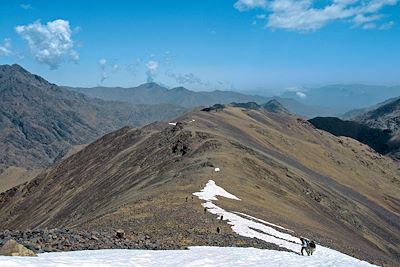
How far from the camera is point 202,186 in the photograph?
194 ft

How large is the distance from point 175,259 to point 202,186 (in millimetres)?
35954

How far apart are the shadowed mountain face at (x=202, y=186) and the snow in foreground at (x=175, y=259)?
15.8 feet

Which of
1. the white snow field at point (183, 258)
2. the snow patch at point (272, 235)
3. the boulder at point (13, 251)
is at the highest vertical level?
the boulder at point (13, 251)

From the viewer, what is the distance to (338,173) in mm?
153125

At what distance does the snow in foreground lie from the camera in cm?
1783

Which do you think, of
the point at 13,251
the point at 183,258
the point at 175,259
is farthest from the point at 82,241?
the point at 13,251

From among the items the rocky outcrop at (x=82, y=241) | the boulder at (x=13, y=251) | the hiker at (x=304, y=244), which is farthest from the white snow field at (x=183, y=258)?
the hiker at (x=304, y=244)

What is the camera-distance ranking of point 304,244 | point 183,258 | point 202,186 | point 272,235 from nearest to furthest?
point 183,258 < point 304,244 < point 272,235 < point 202,186

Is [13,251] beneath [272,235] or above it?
above

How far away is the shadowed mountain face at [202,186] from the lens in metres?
48.5

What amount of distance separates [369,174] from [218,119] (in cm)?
5905

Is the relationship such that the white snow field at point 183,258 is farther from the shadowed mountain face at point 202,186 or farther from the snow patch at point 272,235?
the shadowed mountain face at point 202,186

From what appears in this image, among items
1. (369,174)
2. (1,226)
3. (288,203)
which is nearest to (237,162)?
(288,203)

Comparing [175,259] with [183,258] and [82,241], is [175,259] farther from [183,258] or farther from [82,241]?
[82,241]
